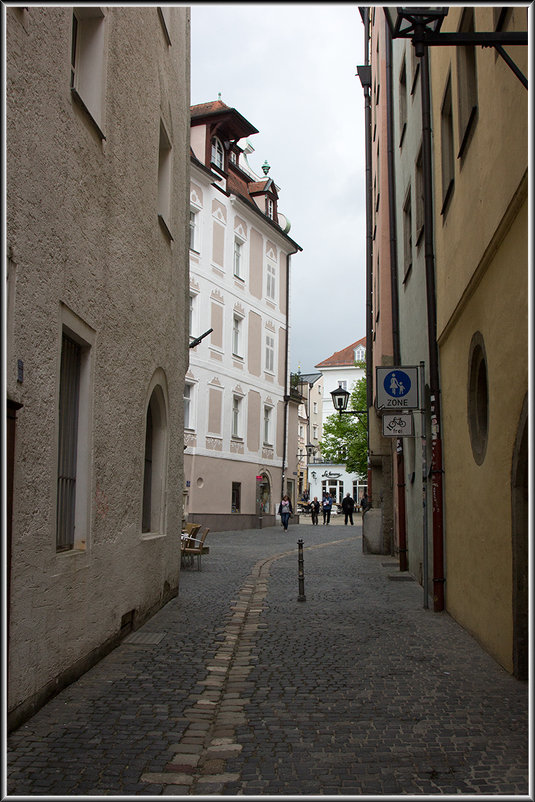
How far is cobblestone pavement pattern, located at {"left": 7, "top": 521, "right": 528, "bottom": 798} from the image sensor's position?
432 cm

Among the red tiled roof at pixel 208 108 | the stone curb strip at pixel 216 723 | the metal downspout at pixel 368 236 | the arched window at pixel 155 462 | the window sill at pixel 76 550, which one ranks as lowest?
the stone curb strip at pixel 216 723

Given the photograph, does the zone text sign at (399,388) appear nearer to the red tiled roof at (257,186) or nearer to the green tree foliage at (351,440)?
the red tiled roof at (257,186)

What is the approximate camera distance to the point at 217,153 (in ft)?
119

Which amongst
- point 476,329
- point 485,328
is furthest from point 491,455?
point 476,329

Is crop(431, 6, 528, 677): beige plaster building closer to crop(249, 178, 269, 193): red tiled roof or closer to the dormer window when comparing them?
the dormer window

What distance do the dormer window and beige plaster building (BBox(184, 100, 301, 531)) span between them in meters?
0.04

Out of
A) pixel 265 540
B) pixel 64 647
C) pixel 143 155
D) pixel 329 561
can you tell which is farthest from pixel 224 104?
pixel 64 647

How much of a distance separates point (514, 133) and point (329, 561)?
43.9 feet

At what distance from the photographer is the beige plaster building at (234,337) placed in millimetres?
33156

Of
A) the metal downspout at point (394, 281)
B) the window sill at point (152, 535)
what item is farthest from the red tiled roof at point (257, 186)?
the window sill at point (152, 535)

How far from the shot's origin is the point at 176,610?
34.6ft

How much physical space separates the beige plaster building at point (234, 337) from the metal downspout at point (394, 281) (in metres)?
15.3

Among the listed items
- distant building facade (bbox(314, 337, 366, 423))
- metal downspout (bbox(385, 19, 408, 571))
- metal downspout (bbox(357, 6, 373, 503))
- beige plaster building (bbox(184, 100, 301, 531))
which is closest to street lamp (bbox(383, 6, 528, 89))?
metal downspout (bbox(385, 19, 408, 571))

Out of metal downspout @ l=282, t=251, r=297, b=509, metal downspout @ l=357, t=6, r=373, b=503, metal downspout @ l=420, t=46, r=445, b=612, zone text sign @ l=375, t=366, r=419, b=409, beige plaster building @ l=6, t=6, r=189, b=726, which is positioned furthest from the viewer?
metal downspout @ l=282, t=251, r=297, b=509
